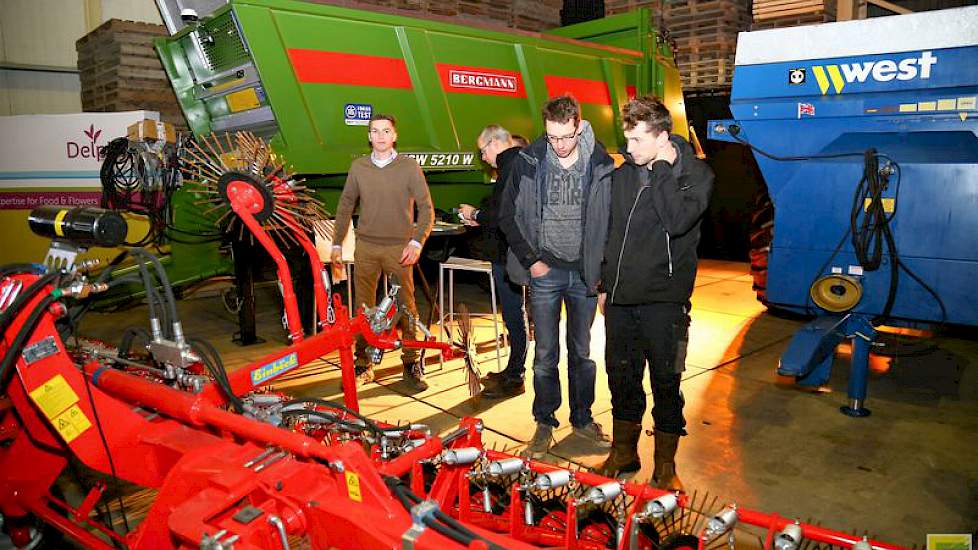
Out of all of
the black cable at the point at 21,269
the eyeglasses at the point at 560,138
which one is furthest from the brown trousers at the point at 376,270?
the black cable at the point at 21,269

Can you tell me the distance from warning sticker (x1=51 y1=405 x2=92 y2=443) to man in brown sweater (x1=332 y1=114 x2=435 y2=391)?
2.22 m

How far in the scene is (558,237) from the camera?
3549 mm

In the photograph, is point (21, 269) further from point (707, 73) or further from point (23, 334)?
point (707, 73)

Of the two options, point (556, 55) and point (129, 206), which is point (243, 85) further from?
point (556, 55)

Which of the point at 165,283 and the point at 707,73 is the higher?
the point at 707,73

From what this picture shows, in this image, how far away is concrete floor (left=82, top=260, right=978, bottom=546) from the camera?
10.5 feet

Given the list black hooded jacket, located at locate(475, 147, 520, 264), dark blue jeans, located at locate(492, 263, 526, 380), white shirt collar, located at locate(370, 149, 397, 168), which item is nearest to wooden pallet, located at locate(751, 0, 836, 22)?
black hooded jacket, located at locate(475, 147, 520, 264)

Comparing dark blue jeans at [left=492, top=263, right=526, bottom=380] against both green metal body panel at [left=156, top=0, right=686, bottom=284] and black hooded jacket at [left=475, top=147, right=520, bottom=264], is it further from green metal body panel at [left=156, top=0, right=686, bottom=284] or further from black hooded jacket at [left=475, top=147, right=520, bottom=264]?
green metal body panel at [left=156, top=0, right=686, bottom=284]

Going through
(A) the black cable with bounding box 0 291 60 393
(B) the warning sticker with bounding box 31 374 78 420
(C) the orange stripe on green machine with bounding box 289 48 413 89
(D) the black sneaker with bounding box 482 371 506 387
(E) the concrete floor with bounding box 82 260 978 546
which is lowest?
(E) the concrete floor with bounding box 82 260 978 546

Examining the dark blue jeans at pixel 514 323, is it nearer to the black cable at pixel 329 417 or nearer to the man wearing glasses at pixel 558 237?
the man wearing glasses at pixel 558 237

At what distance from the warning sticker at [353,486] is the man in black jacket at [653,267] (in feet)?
5.58

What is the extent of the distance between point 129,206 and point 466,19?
3.76 m

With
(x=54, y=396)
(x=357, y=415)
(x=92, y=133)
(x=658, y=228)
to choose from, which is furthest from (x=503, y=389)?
(x=92, y=133)

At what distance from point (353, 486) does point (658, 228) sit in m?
1.85
